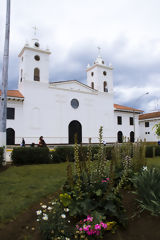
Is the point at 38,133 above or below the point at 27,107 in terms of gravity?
below

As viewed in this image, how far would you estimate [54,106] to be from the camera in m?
27.2

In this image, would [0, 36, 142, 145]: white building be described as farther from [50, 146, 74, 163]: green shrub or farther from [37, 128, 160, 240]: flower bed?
[37, 128, 160, 240]: flower bed

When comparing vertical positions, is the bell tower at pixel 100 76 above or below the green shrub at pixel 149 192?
above

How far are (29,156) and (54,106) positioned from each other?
17.1 meters

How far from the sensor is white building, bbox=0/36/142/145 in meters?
24.7

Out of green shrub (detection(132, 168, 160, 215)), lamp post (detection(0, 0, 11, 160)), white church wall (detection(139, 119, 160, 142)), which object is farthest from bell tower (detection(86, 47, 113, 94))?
green shrub (detection(132, 168, 160, 215))

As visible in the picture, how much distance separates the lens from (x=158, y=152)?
16.0 metres

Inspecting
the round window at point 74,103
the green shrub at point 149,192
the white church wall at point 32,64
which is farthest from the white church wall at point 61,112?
the green shrub at point 149,192

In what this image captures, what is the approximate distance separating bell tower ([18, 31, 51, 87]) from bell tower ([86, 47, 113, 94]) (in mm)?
9077

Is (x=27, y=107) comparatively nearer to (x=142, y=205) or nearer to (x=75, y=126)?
(x=75, y=126)

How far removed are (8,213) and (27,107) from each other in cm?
2239

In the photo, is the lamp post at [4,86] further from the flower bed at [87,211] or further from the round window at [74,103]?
the round window at [74,103]

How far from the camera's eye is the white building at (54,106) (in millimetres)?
24656

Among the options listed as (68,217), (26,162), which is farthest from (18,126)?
(68,217)
